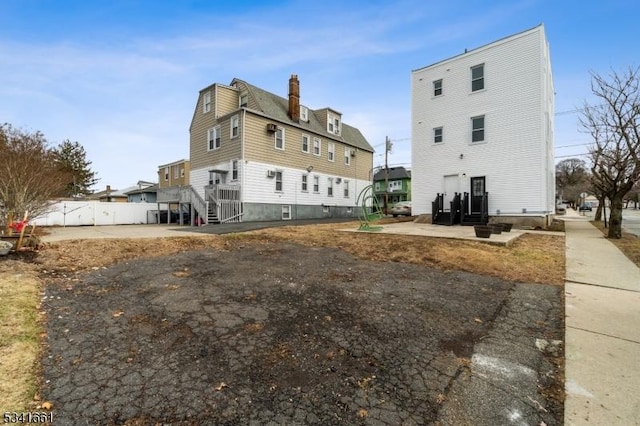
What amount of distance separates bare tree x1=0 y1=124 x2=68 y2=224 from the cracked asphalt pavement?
9.24 m

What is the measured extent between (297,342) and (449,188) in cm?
1593

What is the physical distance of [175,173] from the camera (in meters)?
30.2

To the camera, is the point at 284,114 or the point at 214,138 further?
the point at 284,114

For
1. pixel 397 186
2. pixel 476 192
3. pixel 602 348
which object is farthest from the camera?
pixel 397 186

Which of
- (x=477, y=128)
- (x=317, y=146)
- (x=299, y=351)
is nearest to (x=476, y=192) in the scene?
(x=477, y=128)

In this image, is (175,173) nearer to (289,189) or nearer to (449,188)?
(289,189)

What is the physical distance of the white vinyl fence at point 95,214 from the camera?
1838 cm

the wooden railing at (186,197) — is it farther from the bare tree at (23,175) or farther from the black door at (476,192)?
the black door at (476,192)

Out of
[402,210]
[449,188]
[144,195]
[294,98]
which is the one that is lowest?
[402,210]

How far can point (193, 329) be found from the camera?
128 inches

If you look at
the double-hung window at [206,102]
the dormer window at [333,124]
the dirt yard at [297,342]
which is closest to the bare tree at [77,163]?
the double-hung window at [206,102]

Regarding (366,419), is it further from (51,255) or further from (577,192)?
(577,192)

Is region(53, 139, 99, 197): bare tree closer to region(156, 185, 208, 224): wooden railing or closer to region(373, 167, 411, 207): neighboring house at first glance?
region(156, 185, 208, 224): wooden railing

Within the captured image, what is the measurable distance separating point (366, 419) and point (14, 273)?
6.35 metres
